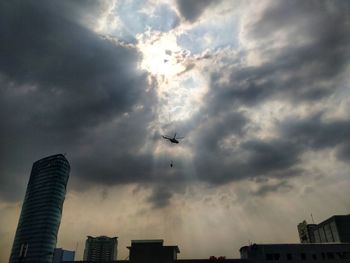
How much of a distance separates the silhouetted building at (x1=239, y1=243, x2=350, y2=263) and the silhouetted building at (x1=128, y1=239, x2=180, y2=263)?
2317 cm

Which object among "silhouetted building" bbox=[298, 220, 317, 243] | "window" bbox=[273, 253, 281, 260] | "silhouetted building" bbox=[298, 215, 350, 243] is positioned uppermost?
"silhouetted building" bbox=[298, 220, 317, 243]

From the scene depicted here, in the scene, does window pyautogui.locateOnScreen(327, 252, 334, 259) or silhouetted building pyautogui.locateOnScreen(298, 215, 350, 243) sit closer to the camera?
window pyautogui.locateOnScreen(327, 252, 334, 259)

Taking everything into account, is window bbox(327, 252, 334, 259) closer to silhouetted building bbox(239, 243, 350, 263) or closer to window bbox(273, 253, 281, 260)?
silhouetted building bbox(239, 243, 350, 263)

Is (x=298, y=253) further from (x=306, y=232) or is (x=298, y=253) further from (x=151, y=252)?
(x=306, y=232)

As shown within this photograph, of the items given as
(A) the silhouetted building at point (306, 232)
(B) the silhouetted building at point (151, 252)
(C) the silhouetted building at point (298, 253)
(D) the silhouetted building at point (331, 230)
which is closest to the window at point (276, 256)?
(C) the silhouetted building at point (298, 253)

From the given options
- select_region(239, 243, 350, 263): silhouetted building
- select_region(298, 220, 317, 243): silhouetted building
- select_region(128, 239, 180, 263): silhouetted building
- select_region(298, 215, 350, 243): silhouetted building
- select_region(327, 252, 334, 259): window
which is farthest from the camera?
select_region(298, 220, 317, 243): silhouetted building

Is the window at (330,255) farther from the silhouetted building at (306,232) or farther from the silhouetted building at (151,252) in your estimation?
the silhouetted building at (306,232)

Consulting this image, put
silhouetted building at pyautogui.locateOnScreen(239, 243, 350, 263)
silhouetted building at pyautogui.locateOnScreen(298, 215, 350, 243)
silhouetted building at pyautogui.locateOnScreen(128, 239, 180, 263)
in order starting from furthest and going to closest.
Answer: silhouetted building at pyautogui.locateOnScreen(298, 215, 350, 243) → silhouetted building at pyautogui.locateOnScreen(239, 243, 350, 263) → silhouetted building at pyautogui.locateOnScreen(128, 239, 180, 263)

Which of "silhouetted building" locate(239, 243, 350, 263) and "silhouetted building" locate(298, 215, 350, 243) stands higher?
"silhouetted building" locate(298, 215, 350, 243)

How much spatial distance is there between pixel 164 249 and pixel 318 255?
4465 centimetres

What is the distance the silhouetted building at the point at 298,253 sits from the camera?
89.5 m

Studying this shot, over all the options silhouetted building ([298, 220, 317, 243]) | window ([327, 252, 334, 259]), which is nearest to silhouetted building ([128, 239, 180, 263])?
window ([327, 252, 334, 259])

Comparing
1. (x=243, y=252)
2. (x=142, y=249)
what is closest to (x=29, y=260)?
(x=142, y=249)

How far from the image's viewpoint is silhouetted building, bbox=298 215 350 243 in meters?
122
